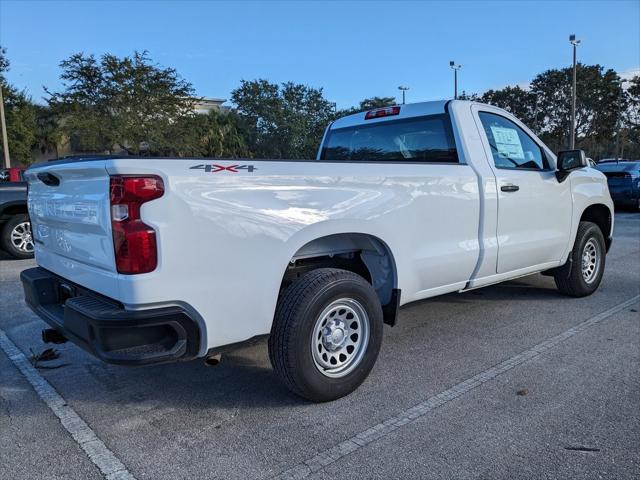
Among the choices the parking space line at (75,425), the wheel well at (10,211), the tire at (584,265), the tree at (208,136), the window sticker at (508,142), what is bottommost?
the parking space line at (75,425)

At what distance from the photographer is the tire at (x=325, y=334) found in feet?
9.86

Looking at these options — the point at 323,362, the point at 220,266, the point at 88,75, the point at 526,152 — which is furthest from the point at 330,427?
the point at 88,75

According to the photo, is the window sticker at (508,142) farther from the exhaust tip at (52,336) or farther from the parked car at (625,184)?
the parked car at (625,184)

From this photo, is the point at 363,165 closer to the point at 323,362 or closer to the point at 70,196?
the point at 323,362

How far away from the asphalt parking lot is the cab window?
1502 mm

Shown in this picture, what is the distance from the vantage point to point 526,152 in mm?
4902

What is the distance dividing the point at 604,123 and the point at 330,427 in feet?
156

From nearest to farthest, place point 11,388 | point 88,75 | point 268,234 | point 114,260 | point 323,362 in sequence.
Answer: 1. point 114,260
2. point 268,234
3. point 323,362
4. point 11,388
5. point 88,75

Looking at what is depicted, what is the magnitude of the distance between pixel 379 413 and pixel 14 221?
307 inches

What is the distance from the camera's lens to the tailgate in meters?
2.61

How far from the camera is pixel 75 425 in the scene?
10.0ft

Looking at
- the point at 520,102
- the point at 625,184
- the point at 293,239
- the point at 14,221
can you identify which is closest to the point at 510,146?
the point at 293,239

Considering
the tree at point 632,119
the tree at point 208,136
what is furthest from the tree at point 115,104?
the tree at point 632,119

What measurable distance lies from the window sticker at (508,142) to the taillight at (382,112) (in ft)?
2.86
